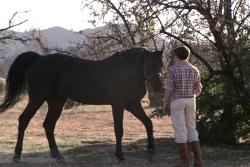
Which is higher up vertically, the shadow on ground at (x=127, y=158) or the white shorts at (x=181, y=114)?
the white shorts at (x=181, y=114)

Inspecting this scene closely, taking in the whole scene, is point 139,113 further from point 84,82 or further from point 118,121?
point 84,82

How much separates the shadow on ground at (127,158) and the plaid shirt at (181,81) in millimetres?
1623

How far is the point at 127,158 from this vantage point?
967 cm

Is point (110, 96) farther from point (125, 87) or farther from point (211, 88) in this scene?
point (211, 88)

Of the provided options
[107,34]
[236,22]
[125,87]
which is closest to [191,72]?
[125,87]

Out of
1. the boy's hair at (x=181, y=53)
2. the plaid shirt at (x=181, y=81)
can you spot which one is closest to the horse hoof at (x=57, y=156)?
the plaid shirt at (x=181, y=81)

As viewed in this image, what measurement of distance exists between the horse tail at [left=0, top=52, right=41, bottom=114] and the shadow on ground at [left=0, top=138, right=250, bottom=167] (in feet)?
3.66

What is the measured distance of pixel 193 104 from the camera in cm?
819

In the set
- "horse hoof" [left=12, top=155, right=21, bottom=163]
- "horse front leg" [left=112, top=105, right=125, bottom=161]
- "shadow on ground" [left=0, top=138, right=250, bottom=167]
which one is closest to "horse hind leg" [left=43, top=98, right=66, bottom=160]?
"shadow on ground" [left=0, top=138, right=250, bottom=167]

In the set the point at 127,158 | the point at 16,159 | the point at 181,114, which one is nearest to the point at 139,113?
the point at 127,158

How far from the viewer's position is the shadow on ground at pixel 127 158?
9094 millimetres

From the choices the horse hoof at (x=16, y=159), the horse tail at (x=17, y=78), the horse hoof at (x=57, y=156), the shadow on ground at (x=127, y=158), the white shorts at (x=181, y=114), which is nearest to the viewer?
the white shorts at (x=181, y=114)

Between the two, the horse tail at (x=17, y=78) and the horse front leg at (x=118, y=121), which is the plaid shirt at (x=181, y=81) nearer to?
the horse front leg at (x=118, y=121)

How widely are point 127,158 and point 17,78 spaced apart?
8.72 feet
